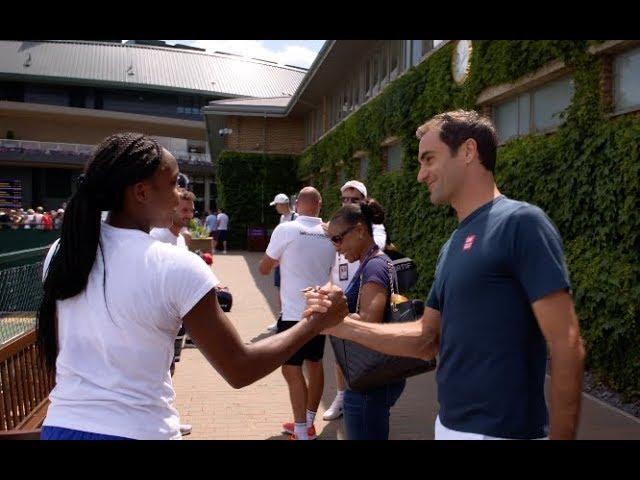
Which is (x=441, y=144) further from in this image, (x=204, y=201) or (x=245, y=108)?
(x=204, y=201)

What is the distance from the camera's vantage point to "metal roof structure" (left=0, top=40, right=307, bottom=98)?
193 ft

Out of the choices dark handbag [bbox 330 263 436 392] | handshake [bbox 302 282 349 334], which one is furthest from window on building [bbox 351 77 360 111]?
handshake [bbox 302 282 349 334]

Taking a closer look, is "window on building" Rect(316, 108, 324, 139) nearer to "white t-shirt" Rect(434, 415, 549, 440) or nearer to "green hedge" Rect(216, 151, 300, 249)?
"green hedge" Rect(216, 151, 300, 249)

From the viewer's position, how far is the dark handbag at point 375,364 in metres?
3.03

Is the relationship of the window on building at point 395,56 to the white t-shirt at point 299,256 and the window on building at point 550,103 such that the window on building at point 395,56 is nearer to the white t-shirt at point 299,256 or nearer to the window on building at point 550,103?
the window on building at point 550,103

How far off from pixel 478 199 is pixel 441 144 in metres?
0.25

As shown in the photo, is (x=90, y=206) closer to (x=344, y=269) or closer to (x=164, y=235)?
(x=164, y=235)

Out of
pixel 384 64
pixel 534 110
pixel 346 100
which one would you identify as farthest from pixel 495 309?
pixel 346 100

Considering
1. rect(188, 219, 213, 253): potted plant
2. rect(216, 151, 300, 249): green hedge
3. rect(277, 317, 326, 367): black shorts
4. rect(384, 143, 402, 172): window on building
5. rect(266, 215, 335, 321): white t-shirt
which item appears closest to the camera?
rect(277, 317, 326, 367): black shorts

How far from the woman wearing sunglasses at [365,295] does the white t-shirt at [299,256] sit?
4.28 ft

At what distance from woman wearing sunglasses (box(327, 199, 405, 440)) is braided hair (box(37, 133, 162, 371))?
177cm

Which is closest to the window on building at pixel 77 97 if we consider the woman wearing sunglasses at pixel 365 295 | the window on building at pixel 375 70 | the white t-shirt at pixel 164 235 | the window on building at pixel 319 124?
the window on building at pixel 319 124

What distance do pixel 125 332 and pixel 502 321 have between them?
1.17 meters

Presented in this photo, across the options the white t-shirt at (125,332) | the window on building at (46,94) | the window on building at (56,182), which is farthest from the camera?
the window on building at (46,94)
